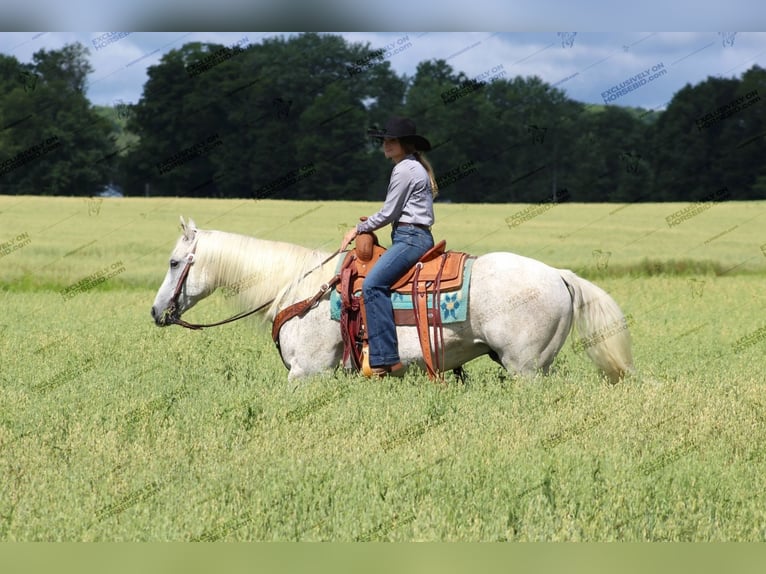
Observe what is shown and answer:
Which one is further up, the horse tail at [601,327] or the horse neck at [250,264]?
the horse neck at [250,264]

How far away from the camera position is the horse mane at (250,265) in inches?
356

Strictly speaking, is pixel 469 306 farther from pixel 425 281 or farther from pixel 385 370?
pixel 385 370

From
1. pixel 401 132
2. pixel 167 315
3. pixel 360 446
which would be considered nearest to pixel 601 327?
pixel 401 132

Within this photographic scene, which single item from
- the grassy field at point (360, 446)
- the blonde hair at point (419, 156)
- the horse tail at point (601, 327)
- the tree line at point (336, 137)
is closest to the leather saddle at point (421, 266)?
the blonde hair at point (419, 156)

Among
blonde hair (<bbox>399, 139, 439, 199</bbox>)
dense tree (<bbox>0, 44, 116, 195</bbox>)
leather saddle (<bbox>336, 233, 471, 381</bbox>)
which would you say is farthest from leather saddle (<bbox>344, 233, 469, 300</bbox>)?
dense tree (<bbox>0, 44, 116, 195</bbox>)

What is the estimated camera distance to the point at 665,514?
560 centimetres

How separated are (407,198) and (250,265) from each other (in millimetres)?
1731

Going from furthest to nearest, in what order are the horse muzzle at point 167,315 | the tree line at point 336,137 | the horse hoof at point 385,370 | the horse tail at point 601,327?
the tree line at point 336,137, the horse muzzle at point 167,315, the horse tail at point 601,327, the horse hoof at point 385,370

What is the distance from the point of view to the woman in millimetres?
8211

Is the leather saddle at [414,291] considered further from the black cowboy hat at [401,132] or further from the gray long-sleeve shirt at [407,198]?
the black cowboy hat at [401,132]

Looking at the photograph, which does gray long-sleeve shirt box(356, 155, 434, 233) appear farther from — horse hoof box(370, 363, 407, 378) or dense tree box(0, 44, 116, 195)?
dense tree box(0, 44, 116, 195)

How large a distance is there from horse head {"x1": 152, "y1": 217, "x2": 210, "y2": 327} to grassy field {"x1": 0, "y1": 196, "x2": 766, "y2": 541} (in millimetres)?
684

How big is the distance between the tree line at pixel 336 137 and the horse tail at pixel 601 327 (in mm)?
36489

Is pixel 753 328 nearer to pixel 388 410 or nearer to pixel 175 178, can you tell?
pixel 388 410
